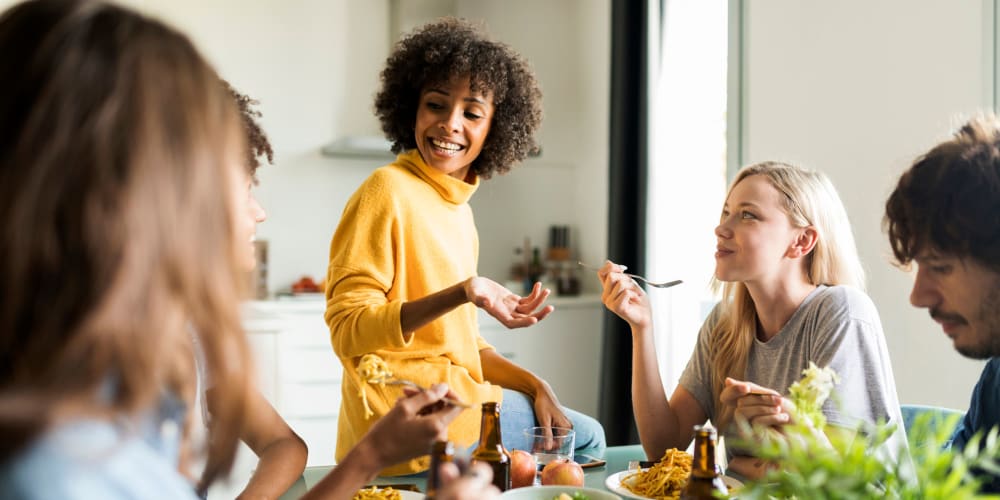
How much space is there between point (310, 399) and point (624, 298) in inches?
92.4

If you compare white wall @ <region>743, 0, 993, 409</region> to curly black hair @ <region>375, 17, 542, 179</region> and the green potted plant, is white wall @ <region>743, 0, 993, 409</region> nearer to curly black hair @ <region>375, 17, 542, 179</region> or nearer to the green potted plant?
curly black hair @ <region>375, 17, 542, 179</region>

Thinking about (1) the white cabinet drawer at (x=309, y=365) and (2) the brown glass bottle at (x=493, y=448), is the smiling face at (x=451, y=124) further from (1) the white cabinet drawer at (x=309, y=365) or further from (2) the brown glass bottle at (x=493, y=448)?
(1) the white cabinet drawer at (x=309, y=365)

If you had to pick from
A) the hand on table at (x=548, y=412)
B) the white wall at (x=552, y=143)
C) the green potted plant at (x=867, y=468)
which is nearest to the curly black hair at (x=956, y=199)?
the green potted plant at (x=867, y=468)

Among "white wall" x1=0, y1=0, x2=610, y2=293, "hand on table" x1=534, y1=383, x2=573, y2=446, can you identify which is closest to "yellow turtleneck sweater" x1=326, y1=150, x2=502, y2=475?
"hand on table" x1=534, y1=383, x2=573, y2=446

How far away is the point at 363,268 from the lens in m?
1.78

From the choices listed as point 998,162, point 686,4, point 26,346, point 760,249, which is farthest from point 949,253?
point 686,4

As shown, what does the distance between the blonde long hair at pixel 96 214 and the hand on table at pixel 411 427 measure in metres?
0.39

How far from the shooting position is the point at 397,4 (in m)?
4.39

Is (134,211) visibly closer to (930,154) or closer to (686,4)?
(930,154)

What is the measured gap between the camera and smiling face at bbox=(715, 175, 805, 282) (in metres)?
1.72

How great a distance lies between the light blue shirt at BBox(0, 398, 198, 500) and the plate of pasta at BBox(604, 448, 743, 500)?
2.53 ft

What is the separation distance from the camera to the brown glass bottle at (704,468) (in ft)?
3.36

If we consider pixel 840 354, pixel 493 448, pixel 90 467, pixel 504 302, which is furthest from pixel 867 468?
pixel 504 302

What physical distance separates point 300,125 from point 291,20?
21.4 inches
